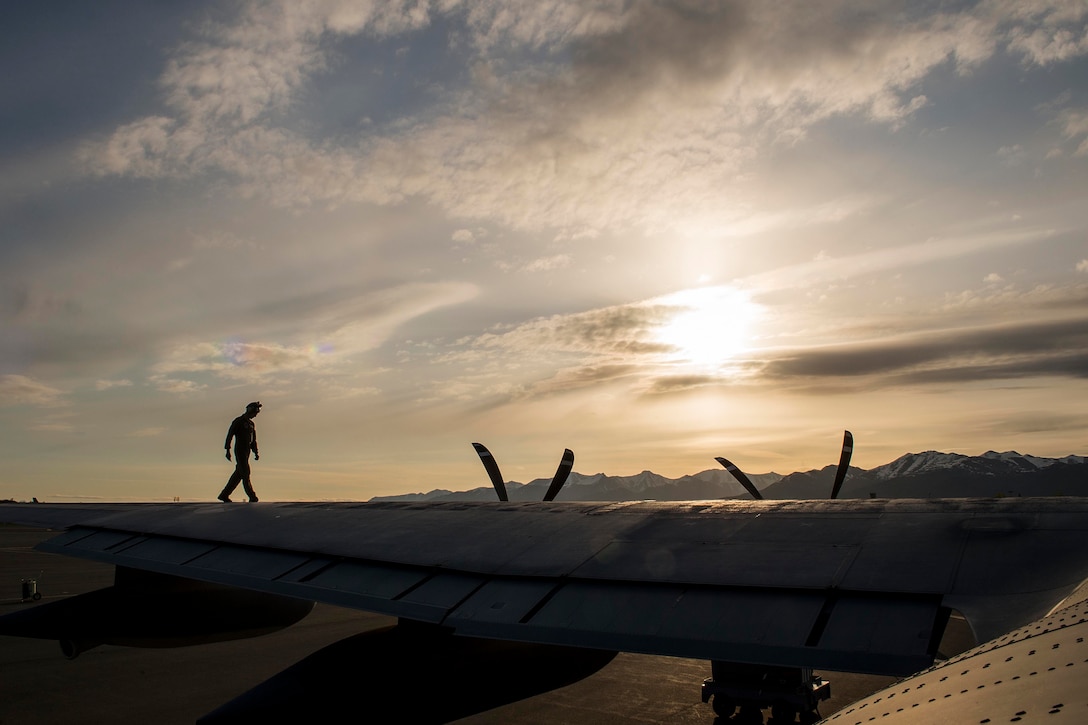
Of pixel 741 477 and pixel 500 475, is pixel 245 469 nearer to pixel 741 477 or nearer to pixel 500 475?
pixel 500 475

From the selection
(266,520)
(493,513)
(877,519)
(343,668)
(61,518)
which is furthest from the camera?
(61,518)

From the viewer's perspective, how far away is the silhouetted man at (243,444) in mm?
14948

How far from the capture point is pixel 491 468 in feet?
48.1

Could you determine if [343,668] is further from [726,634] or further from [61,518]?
[61,518]

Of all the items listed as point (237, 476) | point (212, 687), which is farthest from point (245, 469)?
point (212, 687)

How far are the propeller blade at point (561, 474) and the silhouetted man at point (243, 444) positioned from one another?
6.18 metres

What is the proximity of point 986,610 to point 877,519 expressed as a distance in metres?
1.75

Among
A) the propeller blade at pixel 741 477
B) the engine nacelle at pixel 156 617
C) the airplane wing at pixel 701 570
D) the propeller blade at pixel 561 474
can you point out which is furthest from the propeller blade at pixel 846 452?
the engine nacelle at pixel 156 617

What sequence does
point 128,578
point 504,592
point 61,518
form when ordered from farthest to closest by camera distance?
point 61,518 → point 128,578 → point 504,592

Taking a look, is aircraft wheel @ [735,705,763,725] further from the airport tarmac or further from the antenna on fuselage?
the antenna on fuselage

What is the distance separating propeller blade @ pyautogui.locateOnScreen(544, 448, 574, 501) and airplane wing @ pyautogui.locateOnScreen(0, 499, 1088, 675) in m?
5.11

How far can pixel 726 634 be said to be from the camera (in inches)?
154

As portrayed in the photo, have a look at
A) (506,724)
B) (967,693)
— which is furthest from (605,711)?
(967,693)

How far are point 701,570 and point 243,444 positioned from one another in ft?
43.2
